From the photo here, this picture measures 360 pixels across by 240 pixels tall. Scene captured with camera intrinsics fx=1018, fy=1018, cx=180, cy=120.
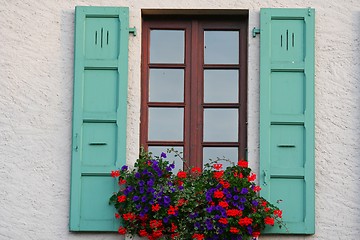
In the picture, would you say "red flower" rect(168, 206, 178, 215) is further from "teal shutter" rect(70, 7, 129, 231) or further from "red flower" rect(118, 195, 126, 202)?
"teal shutter" rect(70, 7, 129, 231)

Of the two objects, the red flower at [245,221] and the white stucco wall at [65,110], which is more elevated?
the white stucco wall at [65,110]

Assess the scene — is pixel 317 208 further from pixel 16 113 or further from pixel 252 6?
pixel 16 113

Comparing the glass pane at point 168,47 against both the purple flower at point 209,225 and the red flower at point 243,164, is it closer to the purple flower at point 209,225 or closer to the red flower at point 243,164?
the red flower at point 243,164

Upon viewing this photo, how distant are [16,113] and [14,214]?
0.78 meters

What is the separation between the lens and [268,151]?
778cm

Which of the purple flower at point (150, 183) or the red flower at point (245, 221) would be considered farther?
the purple flower at point (150, 183)

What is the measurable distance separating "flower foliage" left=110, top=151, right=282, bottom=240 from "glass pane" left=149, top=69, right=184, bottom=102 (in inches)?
26.4

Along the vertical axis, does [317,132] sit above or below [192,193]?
above

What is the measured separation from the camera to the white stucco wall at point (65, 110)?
7.79m

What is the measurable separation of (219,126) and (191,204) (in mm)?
886

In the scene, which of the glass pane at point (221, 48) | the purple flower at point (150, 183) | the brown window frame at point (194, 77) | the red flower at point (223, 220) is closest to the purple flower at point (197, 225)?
the red flower at point (223, 220)

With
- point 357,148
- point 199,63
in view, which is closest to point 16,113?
point 199,63

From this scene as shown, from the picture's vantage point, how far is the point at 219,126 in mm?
8141

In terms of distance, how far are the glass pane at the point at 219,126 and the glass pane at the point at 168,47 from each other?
0.53 meters
